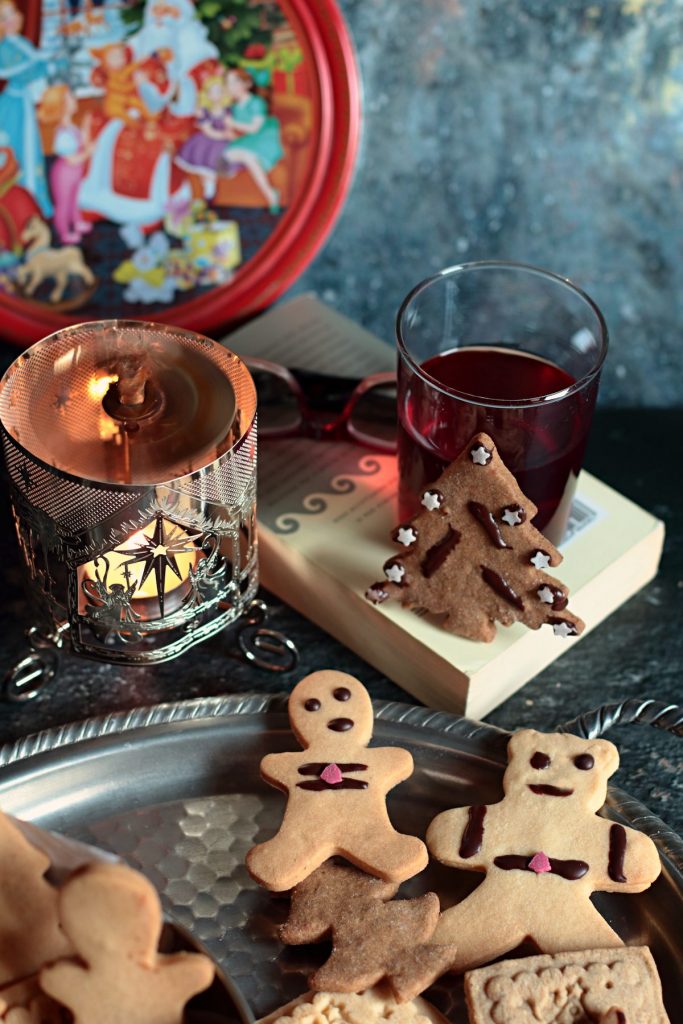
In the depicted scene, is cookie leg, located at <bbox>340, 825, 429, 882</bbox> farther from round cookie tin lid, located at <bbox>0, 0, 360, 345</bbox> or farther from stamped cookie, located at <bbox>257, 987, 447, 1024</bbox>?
round cookie tin lid, located at <bbox>0, 0, 360, 345</bbox>

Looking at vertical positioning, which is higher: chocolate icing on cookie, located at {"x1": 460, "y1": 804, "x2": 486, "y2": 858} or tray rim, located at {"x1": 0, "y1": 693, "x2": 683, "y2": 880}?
tray rim, located at {"x1": 0, "y1": 693, "x2": 683, "y2": 880}

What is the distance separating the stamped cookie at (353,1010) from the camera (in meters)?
0.55

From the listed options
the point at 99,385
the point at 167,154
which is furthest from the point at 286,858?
the point at 167,154

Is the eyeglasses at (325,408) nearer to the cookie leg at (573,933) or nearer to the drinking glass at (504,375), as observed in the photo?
the drinking glass at (504,375)

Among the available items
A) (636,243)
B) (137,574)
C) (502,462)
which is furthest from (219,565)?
(636,243)

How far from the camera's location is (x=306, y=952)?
1.97 ft

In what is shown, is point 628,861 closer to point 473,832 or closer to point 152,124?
point 473,832

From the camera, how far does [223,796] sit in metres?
0.67

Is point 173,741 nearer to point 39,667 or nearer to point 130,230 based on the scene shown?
point 39,667

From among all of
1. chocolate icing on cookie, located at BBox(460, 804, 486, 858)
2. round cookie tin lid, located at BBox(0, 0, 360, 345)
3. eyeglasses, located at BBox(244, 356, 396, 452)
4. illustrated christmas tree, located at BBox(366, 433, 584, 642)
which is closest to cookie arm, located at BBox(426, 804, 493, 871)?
chocolate icing on cookie, located at BBox(460, 804, 486, 858)

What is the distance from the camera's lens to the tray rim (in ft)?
2.12

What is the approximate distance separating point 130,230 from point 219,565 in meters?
0.28

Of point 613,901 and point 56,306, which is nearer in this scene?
point 613,901

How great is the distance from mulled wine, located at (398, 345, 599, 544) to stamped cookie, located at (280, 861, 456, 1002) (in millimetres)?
215
